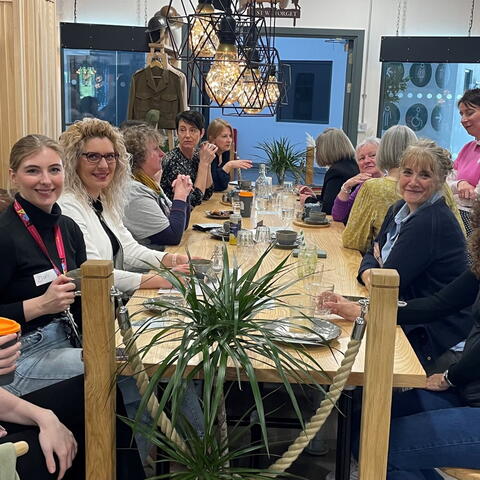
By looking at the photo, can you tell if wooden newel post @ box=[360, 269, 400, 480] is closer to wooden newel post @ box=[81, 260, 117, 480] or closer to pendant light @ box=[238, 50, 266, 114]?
wooden newel post @ box=[81, 260, 117, 480]

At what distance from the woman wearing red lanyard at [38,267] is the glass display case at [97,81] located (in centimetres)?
520

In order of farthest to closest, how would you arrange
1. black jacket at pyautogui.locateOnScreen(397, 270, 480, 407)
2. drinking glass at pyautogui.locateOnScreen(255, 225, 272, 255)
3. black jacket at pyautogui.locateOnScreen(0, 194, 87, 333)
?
drinking glass at pyautogui.locateOnScreen(255, 225, 272, 255)
black jacket at pyautogui.locateOnScreen(397, 270, 480, 407)
black jacket at pyautogui.locateOnScreen(0, 194, 87, 333)

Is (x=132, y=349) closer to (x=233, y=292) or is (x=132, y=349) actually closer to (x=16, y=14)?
(x=233, y=292)

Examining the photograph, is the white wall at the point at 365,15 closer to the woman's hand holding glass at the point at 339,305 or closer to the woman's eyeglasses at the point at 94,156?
the woman's eyeglasses at the point at 94,156

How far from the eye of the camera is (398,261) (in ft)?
8.66

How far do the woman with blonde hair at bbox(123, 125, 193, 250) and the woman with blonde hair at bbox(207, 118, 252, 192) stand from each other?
208 cm

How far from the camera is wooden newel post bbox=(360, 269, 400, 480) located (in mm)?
1585

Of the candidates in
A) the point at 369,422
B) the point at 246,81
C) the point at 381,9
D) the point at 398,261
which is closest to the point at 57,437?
the point at 369,422

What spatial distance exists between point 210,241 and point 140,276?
3.10 ft

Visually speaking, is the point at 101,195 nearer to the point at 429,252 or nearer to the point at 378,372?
the point at 429,252

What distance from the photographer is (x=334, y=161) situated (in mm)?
5145

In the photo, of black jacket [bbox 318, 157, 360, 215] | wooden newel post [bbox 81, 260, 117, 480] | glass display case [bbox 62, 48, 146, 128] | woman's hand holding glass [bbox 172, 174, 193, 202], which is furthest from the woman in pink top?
glass display case [bbox 62, 48, 146, 128]

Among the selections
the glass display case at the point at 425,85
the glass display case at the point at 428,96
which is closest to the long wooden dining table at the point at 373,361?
the glass display case at the point at 425,85

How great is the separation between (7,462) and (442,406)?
1392 mm
